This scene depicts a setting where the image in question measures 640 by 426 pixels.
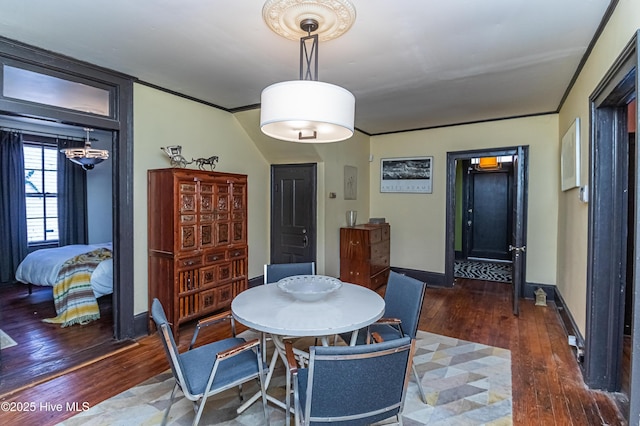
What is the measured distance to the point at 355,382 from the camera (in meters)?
1.41

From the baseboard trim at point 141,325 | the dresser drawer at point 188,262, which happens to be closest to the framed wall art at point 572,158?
the dresser drawer at point 188,262

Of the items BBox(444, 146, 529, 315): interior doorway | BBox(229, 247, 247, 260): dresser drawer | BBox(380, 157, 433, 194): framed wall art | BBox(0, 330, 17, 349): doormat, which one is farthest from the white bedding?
BBox(444, 146, 529, 315): interior doorway

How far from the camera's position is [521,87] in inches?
137

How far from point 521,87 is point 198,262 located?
3.81 m

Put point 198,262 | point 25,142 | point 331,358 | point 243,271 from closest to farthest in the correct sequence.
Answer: point 331,358 < point 198,262 < point 243,271 < point 25,142

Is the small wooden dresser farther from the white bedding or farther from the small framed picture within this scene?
the white bedding

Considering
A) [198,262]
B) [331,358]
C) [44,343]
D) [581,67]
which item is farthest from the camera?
[198,262]

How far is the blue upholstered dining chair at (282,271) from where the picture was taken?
306 centimetres

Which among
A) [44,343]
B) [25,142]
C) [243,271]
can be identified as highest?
[25,142]

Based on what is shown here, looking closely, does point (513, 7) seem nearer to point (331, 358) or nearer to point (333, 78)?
point (333, 78)

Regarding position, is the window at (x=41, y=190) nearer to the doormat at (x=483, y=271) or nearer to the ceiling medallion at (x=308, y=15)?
→ the ceiling medallion at (x=308, y=15)

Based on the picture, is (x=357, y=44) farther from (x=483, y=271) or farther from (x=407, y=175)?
(x=483, y=271)

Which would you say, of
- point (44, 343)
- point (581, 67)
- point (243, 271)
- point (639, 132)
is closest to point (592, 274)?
point (639, 132)

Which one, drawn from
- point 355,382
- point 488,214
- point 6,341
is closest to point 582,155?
point 355,382
